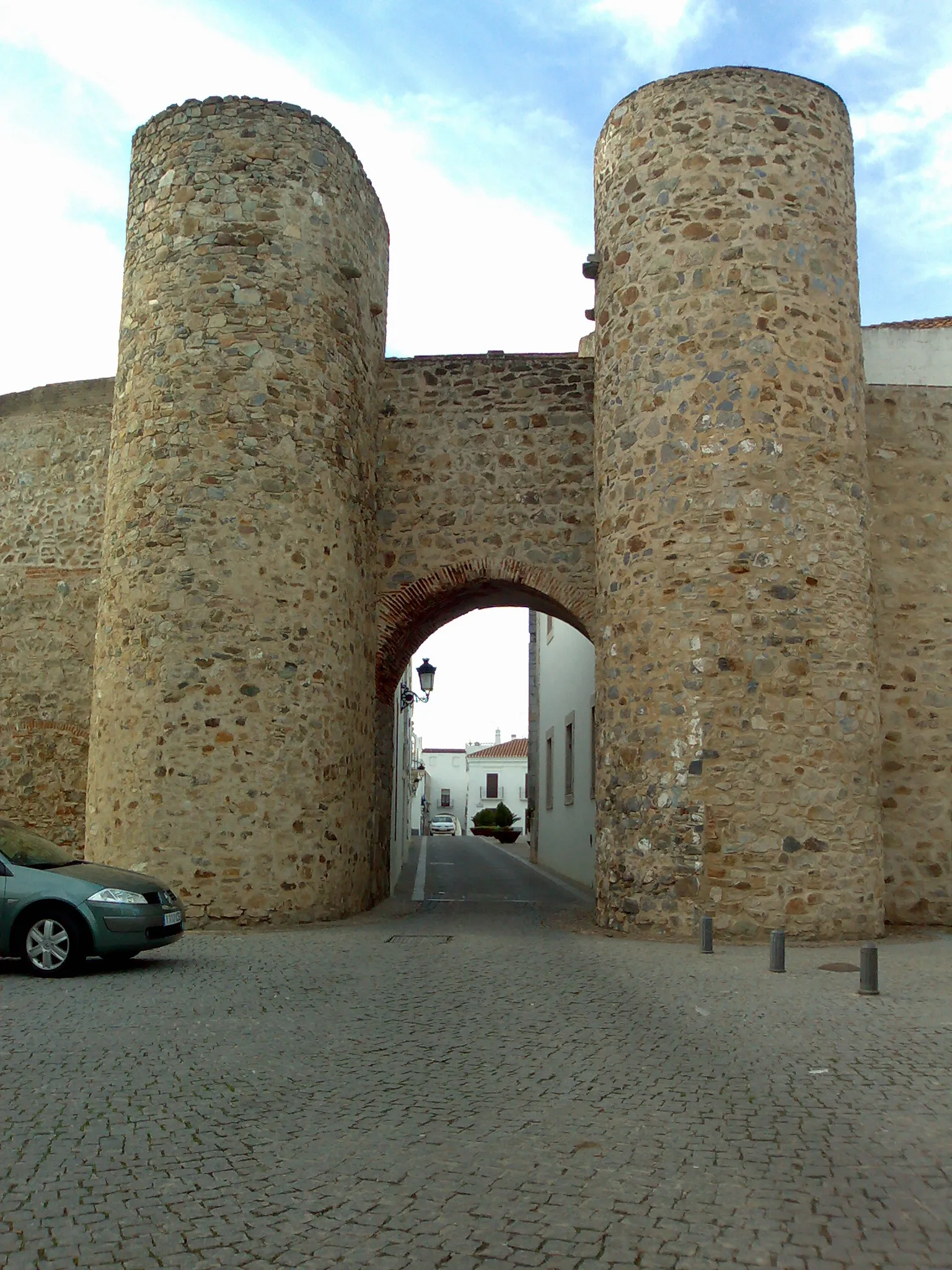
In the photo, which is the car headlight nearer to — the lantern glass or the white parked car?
the lantern glass

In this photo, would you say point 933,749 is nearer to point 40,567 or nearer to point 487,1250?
point 487,1250

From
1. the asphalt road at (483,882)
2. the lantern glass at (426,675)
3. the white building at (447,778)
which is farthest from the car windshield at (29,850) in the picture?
the white building at (447,778)

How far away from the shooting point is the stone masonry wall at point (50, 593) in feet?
50.8

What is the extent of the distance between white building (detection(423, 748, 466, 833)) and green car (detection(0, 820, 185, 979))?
7621 cm

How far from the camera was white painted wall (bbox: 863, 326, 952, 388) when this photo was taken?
17.2m

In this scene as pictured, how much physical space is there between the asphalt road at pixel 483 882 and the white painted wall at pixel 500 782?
1736 inches

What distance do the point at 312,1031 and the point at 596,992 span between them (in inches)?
84.0

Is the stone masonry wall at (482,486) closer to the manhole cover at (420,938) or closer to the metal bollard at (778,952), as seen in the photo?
the manhole cover at (420,938)

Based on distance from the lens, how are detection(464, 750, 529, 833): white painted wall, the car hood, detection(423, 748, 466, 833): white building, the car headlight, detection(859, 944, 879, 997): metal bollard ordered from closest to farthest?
1. detection(859, 944, 879, 997): metal bollard
2. the car headlight
3. the car hood
4. detection(464, 750, 529, 833): white painted wall
5. detection(423, 748, 466, 833): white building

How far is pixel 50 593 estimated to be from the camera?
16.0m

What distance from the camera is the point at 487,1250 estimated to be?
3314 millimetres

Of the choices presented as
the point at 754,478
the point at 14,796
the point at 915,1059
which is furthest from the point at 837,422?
the point at 14,796

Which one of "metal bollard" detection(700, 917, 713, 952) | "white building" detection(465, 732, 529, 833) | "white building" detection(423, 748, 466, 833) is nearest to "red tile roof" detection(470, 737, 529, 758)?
"white building" detection(465, 732, 529, 833)

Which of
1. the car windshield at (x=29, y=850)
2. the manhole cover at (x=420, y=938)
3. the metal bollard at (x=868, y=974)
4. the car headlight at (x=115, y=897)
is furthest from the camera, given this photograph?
the manhole cover at (x=420, y=938)
